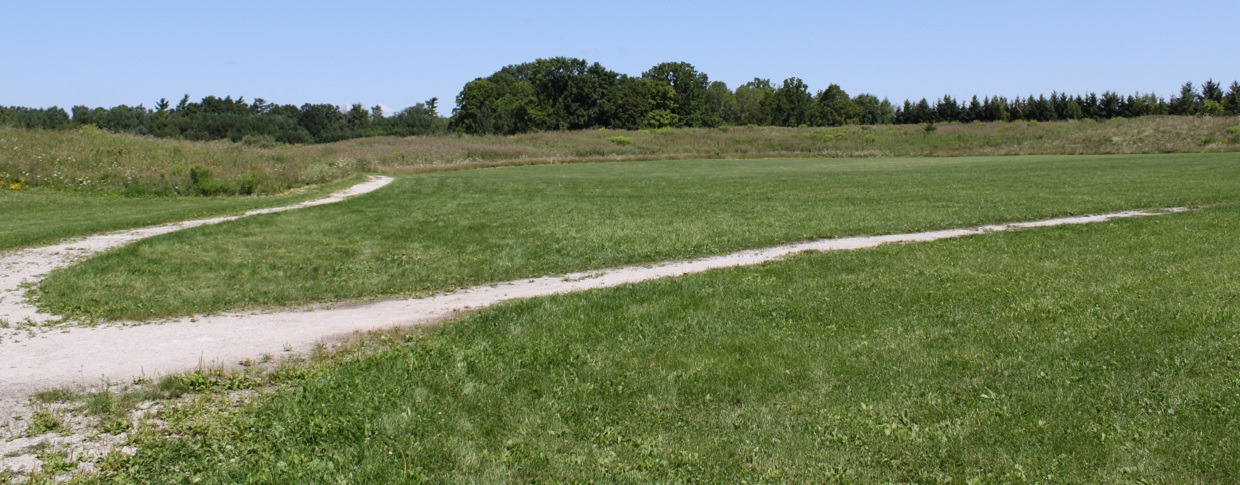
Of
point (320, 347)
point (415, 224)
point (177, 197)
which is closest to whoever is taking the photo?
point (320, 347)

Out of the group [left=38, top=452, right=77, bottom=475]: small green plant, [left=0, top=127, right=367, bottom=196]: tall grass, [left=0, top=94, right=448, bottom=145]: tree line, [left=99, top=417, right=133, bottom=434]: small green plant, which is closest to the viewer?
[left=38, top=452, right=77, bottom=475]: small green plant

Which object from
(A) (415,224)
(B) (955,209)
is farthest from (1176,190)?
(A) (415,224)

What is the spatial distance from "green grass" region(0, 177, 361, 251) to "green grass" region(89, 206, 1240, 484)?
457 inches

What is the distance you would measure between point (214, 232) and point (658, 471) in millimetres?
13290

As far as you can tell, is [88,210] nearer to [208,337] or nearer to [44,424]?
[208,337]

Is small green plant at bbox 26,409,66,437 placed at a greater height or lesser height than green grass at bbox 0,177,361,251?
lesser

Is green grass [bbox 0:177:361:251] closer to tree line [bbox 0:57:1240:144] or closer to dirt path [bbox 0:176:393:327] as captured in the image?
dirt path [bbox 0:176:393:327]

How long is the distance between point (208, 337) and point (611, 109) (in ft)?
347

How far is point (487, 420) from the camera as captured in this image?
5340 mm

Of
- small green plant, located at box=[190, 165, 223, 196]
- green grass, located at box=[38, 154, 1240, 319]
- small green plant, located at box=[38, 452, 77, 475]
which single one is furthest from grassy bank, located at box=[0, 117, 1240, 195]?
small green plant, located at box=[38, 452, 77, 475]

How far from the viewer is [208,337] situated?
8000mm

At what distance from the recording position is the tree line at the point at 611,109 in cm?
9256

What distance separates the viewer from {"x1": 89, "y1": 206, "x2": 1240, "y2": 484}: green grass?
4547 millimetres

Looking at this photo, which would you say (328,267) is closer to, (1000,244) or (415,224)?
(415,224)
